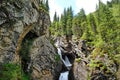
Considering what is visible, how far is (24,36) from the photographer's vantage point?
33219 mm

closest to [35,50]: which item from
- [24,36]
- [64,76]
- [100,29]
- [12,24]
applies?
[24,36]

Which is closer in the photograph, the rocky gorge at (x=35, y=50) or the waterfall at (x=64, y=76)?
the rocky gorge at (x=35, y=50)

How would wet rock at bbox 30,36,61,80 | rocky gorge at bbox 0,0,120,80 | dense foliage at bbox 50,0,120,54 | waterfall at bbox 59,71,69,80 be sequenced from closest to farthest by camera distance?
rocky gorge at bbox 0,0,120,80 → wet rock at bbox 30,36,61,80 → waterfall at bbox 59,71,69,80 → dense foliage at bbox 50,0,120,54

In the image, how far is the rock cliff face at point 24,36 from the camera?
26.5 m

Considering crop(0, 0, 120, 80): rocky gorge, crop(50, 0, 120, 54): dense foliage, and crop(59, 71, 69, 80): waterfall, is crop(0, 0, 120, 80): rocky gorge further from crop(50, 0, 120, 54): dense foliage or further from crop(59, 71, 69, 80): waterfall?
crop(50, 0, 120, 54): dense foliage

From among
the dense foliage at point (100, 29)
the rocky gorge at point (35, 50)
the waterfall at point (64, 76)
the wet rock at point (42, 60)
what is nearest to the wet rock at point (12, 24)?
the rocky gorge at point (35, 50)

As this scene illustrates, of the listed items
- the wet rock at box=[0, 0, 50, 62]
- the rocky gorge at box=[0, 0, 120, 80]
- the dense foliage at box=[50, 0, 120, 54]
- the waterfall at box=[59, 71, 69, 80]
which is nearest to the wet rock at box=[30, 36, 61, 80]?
the rocky gorge at box=[0, 0, 120, 80]

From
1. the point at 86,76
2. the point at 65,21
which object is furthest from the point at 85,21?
the point at 86,76

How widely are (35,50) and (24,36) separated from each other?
186 inches

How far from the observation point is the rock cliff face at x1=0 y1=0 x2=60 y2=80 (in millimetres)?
26516

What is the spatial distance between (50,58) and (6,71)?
50.3ft

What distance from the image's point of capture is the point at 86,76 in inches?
1874

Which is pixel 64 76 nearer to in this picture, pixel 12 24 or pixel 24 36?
pixel 24 36

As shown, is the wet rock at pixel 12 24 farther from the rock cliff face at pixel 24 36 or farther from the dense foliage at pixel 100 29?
the dense foliage at pixel 100 29
